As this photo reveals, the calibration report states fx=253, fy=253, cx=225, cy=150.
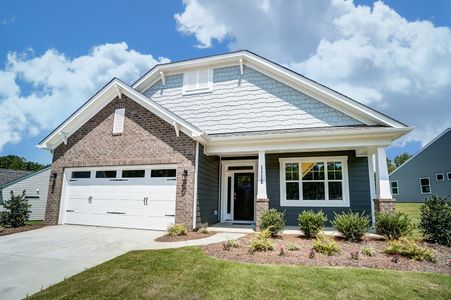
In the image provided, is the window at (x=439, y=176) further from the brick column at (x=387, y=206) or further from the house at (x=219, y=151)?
the brick column at (x=387, y=206)

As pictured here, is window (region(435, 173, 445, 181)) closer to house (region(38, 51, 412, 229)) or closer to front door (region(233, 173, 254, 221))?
house (region(38, 51, 412, 229))

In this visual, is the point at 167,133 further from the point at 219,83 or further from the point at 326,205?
the point at 326,205

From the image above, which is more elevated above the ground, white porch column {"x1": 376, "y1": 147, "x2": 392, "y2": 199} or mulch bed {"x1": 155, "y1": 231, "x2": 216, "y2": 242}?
white porch column {"x1": 376, "y1": 147, "x2": 392, "y2": 199}

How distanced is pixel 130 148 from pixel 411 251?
30.4 ft

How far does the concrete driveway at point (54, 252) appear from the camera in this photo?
14.2ft

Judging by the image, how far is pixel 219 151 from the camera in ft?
32.2

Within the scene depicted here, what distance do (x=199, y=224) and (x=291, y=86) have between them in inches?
265

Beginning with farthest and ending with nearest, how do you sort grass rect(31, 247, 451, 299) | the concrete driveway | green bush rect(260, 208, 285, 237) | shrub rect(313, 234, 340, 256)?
green bush rect(260, 208, 285, 237), shrub rect(313, 234, 340, 256), the concrete driveway, grass rect(31, 247, 451, 299)

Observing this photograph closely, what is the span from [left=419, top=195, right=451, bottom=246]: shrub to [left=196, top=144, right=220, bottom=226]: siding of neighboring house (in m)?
6.85

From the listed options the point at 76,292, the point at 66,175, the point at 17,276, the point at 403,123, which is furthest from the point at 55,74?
the point at 403,123

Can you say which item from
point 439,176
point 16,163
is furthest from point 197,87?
point 16,163

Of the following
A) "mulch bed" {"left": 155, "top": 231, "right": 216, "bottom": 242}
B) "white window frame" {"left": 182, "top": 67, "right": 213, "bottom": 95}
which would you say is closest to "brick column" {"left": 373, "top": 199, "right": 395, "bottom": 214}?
"mulch bed" {"left": 155, "top": 231, "right": 216, "bottom": 242}

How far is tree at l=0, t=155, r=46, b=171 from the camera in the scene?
55.7 metres

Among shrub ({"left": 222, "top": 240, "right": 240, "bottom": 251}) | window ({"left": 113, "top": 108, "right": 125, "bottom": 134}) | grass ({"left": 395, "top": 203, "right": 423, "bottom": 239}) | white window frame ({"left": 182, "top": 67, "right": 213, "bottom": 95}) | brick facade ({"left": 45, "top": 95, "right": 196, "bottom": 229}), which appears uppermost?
white window frame ({"left": 182, "top": 67, "right": 213, "bottom": 95})
